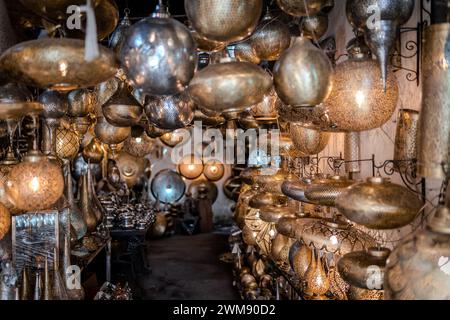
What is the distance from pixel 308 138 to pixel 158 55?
45.3 inches

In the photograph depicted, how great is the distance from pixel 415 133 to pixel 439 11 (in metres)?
0.37

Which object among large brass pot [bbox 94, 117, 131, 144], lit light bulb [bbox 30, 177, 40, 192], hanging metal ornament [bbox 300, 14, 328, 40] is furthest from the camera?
large brass pot [bbox 94, 117, 131, 144]

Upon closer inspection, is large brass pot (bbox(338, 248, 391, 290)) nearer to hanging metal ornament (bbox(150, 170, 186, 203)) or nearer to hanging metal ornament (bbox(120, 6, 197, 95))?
hanging metal ornament (bbox(120, 6, 197, 95))

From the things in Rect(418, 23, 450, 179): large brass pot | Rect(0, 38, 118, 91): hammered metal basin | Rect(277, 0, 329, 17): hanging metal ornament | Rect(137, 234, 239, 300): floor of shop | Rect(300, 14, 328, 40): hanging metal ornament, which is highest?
Rect(300, 14, 328, 40): hanging metal ornament

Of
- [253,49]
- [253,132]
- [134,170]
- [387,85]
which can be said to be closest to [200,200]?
[134,170]

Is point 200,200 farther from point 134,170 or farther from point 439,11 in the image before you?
point 439,11

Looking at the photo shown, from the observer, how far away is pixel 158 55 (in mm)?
1051

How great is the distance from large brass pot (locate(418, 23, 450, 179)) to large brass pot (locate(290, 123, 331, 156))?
3.12ft

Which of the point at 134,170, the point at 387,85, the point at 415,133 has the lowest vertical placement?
the point at 134,170

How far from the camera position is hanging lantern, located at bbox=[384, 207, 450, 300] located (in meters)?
0.95

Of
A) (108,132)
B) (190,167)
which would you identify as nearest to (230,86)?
(108,132)

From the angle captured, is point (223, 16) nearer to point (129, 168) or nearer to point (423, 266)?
point (423, 266)

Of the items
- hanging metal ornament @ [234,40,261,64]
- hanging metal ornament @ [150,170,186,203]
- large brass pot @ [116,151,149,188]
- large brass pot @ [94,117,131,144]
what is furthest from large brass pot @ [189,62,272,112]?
hanging metal ornament @ [150,170,186,203]

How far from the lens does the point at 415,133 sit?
1.34m
